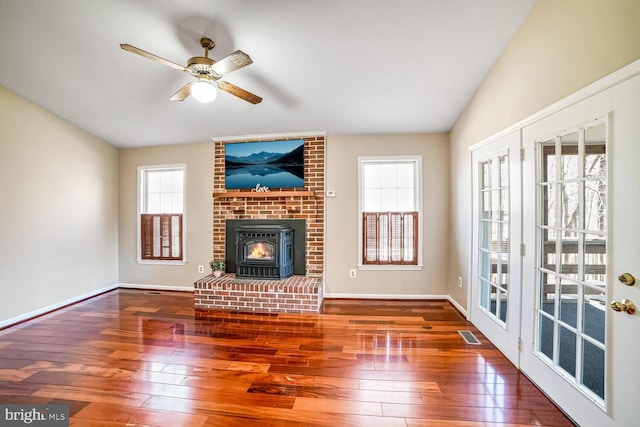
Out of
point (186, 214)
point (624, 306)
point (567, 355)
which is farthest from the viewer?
point (186, 214)

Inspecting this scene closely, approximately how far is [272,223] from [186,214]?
148 centimetres

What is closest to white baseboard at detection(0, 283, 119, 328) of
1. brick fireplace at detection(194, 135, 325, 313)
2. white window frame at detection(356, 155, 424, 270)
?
brick fireplace at detection(194, 135, 325, 313)

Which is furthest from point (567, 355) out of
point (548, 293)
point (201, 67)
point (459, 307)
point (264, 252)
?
point (201, 67)

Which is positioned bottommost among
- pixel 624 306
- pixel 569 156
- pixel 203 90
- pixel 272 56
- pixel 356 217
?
pixel 624 306

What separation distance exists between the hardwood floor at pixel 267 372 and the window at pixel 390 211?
0.91 meters

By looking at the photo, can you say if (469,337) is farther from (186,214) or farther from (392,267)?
(186,214)

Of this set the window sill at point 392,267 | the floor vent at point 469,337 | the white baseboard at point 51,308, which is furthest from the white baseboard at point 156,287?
the floor vent at point 469,337

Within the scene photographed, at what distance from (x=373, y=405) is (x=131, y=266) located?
4.55m

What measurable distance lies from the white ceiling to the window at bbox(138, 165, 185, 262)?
99 centimetres

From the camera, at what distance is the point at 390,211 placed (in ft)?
13.0

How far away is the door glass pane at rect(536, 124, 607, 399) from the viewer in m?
1.57

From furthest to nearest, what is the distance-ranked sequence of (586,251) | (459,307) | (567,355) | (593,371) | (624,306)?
(459,307) < (567,355) < (593,371) < (586,251) < (624,306)

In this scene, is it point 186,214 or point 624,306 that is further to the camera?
point 186,214

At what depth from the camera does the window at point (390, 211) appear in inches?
154
